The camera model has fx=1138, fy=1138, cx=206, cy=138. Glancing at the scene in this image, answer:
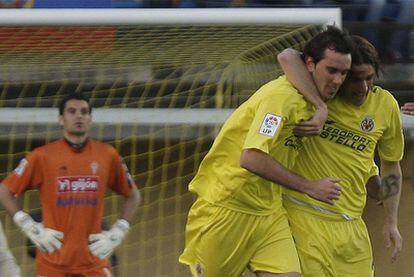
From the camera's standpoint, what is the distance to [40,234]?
6.26 metres

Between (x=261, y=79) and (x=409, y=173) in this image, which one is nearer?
(x=261, y=79)

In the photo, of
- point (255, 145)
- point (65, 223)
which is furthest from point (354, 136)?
point (65, 223)

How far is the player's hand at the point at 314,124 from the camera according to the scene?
495cm

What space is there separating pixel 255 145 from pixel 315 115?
0.33m

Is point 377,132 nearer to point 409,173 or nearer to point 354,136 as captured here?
point 354,136

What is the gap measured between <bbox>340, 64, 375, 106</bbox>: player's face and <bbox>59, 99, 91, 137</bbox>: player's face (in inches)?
69.7

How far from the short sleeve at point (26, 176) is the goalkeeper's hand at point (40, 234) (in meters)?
0.16

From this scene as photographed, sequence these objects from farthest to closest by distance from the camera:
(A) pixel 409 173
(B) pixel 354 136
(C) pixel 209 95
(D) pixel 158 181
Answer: (A) pixel 409 173 → (D) pixel 158 181 → (C) pixel 209 95 → (B) pixel 354 136

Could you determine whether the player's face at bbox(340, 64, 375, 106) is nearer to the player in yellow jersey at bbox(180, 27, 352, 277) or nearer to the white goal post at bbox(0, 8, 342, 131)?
the player in yellow jersey at bbox(180, 27, 352, 277)

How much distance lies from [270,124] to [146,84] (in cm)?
269

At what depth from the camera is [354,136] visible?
17.3 feet

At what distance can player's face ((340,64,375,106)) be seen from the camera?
5066 mm

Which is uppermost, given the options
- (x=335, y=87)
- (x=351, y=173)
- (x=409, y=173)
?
(x=335, y=87)

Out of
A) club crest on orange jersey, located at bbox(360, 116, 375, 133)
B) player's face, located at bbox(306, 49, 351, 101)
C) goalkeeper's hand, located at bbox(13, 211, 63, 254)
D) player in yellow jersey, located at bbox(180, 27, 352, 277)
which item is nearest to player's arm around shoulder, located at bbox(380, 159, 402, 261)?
club crest on orange jersey, located at bbox(360, 116, 375, 133)
